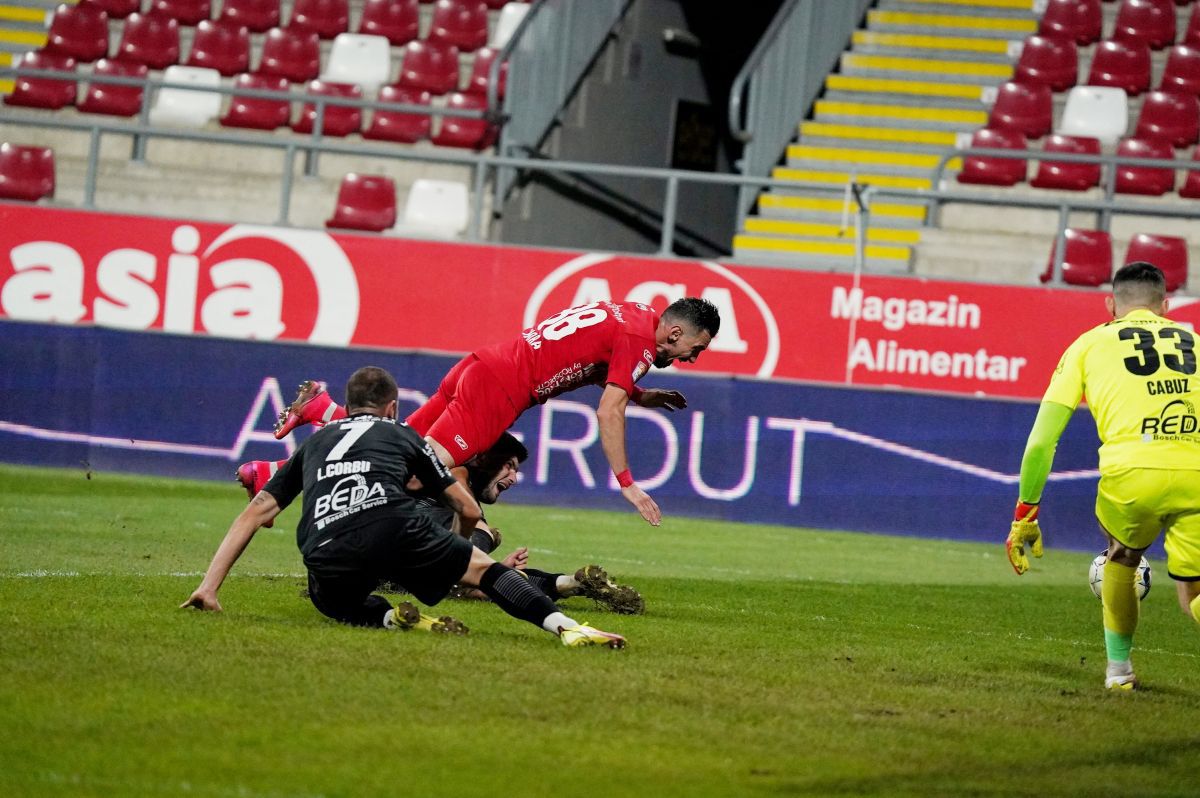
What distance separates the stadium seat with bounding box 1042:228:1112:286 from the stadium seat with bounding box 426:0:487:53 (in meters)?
9.35

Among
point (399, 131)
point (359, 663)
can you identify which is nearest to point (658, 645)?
point (359, 663)

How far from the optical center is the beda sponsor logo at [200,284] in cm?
1967

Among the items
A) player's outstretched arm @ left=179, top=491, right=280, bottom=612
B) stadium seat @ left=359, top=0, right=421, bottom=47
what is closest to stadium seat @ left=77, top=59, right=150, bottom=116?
stadium seat @ left=359, top=0, right=421, bottom=47

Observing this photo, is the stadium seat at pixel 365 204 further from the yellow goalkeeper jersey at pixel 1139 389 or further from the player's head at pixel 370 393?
the yellow goalkeeper jersey at pixel 1139 389

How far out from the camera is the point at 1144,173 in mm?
20391

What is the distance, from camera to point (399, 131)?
881 inches

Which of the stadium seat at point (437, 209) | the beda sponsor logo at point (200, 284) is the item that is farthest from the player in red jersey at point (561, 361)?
the stadium seat at point (437, 209)

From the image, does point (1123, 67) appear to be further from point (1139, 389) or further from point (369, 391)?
point (369, 391)

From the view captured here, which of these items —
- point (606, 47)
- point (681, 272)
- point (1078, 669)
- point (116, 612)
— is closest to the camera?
point (116, 612)

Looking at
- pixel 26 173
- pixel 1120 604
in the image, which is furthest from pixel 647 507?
pixel 26 173

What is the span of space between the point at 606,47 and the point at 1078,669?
17.0 m

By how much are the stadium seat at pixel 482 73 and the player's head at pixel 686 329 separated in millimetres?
13961

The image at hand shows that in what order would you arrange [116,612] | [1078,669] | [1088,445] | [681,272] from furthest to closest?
A: [681,272] → [1088,445] → [1078,669] → [116,612]

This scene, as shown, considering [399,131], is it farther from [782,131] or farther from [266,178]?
[782,131]
